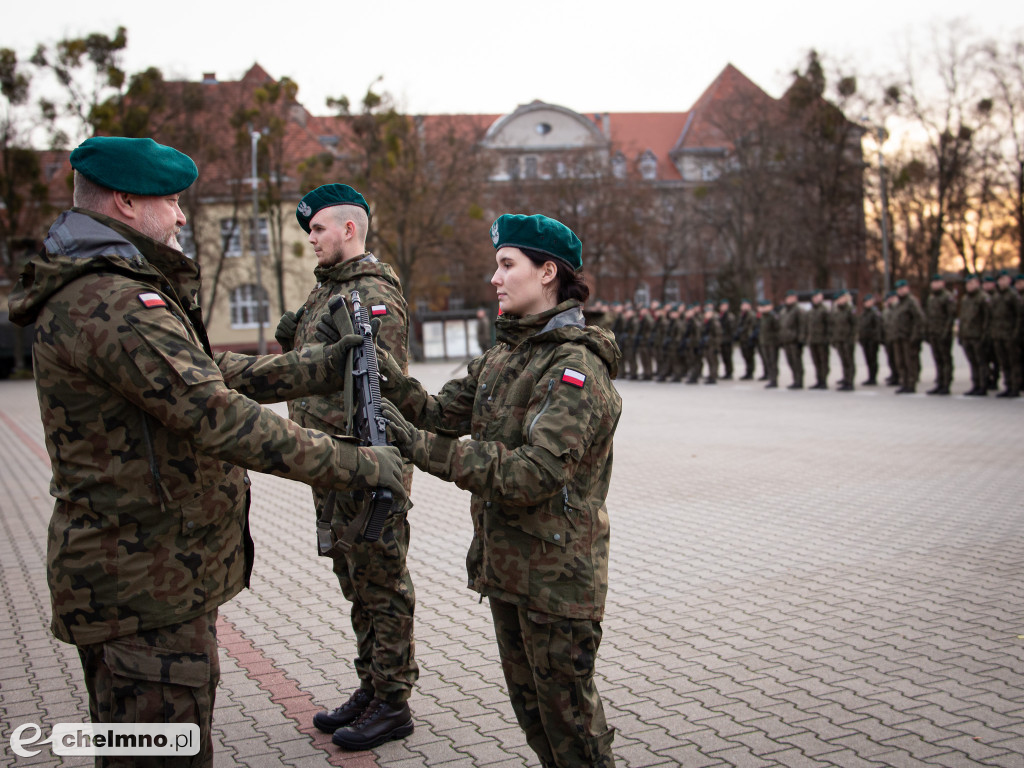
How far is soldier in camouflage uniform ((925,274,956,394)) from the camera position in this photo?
17.9 metres

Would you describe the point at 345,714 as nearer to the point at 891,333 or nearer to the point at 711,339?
the point at 891,333

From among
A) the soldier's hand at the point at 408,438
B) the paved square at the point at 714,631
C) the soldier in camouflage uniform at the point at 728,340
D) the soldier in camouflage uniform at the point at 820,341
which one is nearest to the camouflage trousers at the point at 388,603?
the paved square at the point at 714,631

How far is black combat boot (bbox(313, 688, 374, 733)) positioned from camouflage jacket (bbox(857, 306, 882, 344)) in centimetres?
1882

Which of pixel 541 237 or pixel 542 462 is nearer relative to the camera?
pixel 542 462

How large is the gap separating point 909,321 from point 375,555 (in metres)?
17.2

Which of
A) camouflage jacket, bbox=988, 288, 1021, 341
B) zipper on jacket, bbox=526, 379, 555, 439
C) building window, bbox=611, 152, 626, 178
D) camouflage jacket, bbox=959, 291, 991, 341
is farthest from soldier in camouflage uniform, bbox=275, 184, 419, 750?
building window, bbox=611, 152, 626, 178

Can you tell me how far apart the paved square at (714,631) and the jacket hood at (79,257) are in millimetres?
2155

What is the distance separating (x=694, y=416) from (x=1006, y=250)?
1425 inches

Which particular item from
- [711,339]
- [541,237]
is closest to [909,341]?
[711,339]

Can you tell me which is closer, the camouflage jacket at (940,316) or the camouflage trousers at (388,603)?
the camouflage trousers at (388,603)

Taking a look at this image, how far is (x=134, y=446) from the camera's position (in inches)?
97.1

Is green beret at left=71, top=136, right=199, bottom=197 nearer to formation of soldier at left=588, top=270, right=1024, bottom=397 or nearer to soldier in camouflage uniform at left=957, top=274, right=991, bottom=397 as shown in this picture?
formation of soldier at left=588, top=270, right=1024, bottom=397

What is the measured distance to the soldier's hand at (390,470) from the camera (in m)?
2.54

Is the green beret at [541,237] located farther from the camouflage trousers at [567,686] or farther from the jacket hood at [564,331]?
the camouflage trousers at [567,686]
